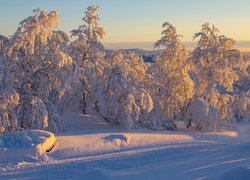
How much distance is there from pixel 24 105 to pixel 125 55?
5946 mm

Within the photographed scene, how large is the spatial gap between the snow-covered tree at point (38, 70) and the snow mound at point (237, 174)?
755cm

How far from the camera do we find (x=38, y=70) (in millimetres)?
16672

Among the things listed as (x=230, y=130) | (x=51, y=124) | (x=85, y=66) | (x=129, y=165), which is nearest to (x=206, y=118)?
(x=230, y=130)

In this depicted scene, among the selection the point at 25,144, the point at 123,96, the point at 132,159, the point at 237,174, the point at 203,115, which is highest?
the point at 123,96

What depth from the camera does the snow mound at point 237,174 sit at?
9328 millimetres

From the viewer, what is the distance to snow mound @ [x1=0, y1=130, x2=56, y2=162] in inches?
454

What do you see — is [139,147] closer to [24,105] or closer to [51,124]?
[51,124]

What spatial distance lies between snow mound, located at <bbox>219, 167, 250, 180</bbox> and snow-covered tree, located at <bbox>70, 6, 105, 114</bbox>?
10.3 meters

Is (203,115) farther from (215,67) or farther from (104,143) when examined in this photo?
(104,143)

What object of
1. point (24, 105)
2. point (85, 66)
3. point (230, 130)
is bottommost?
point (230, 130)

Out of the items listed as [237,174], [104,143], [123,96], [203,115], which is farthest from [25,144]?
[203,115]

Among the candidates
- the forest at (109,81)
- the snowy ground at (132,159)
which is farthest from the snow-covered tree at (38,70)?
the snowy ground at (132,159)

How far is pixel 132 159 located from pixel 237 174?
10.4 feet

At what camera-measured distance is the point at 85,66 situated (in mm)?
19266
